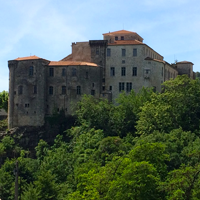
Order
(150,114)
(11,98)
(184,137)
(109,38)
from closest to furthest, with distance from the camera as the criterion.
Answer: (184,137) < (150,114) < (11,98) < (109,38)

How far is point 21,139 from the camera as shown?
77.2 meters

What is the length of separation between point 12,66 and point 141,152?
1375 inches

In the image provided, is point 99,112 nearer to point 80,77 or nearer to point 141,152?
point 80,77

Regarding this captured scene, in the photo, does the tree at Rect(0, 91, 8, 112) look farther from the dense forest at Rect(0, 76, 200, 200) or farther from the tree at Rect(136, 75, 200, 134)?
the tree at Rect(136, 75, 200, 134)

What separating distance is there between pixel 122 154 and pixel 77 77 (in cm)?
2026

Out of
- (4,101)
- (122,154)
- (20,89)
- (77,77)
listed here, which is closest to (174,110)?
(122,154)

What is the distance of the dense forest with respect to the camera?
150 ft

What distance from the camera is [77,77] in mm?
77500

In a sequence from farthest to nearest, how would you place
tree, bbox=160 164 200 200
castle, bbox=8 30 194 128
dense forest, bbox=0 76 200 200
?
castle, bbox=8 30 194 128, dense forest, bbox=0 76 200 200, tree, bbox=160 164 200 200

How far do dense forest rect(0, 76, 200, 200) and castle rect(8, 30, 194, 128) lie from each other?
2.75m

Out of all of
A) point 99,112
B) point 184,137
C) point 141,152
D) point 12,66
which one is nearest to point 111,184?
point 141,152

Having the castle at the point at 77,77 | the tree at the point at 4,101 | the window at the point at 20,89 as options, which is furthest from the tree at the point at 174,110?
the tree at the point at 4,101

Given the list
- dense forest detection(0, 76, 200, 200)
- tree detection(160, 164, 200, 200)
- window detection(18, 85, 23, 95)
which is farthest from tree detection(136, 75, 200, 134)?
tree detection(160, 164, 200, 200)

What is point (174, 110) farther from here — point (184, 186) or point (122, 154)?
point (184, 186)
